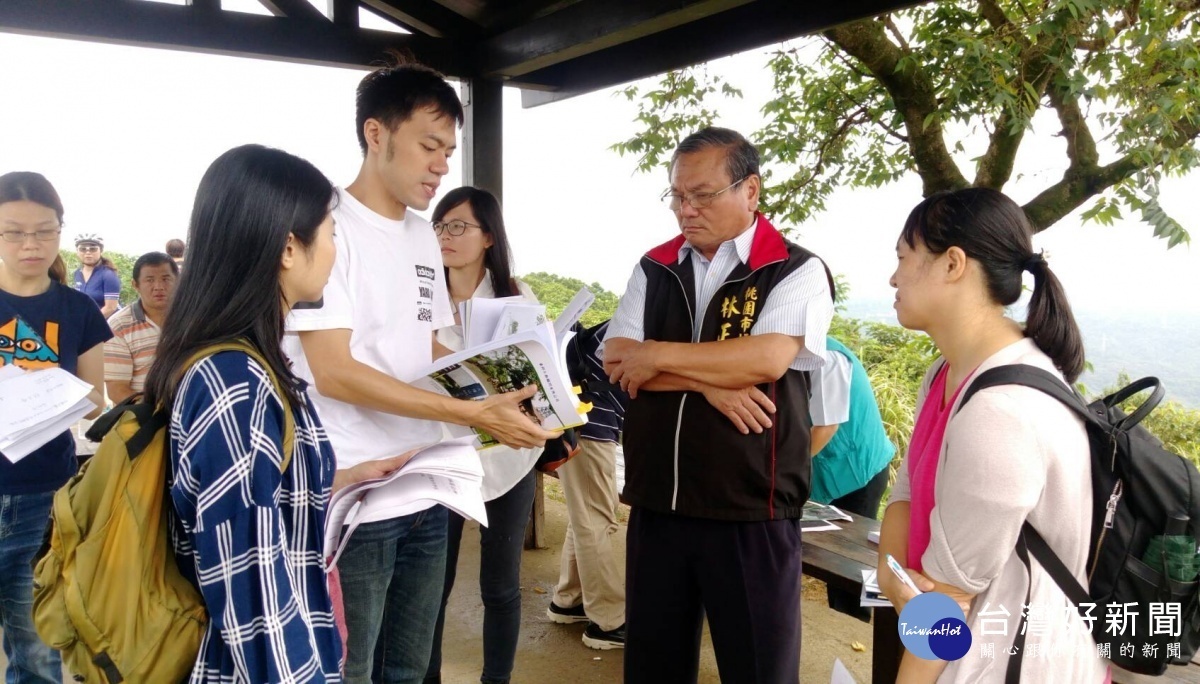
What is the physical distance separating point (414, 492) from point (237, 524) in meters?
0.58

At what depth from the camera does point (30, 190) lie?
2281 millimetres

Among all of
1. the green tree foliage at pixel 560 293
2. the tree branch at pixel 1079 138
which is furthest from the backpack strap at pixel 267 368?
the green tree foliage at pixel 560 293

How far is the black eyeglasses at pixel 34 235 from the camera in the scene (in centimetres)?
225

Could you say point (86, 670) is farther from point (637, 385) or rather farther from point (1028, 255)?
point (1028, 255)

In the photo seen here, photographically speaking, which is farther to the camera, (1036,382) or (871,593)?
(871,593)

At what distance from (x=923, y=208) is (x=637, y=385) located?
82cm

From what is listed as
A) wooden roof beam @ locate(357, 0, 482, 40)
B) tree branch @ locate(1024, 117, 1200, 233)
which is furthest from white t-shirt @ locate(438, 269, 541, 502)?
tree branch @ locate(1024, 117, 1200, 233)

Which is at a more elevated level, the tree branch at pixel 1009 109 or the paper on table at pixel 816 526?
the tree branch at pixel 1009 109

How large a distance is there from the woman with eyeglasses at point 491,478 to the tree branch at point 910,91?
7.88 feet

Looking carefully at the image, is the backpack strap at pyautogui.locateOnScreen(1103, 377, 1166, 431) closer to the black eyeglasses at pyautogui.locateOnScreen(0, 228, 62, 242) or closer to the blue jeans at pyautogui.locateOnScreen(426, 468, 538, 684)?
the blue jeans at pyautogui.locateOnScreen(426, 468, 538, 684)

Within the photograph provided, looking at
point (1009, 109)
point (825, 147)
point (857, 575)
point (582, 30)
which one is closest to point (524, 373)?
point (857, 575)

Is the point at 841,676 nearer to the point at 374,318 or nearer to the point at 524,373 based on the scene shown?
the point at 524,373

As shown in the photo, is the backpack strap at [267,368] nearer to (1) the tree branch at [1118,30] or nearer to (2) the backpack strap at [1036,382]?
(2) the backpack strap at [1036,382]

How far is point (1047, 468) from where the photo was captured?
3.96 feet
